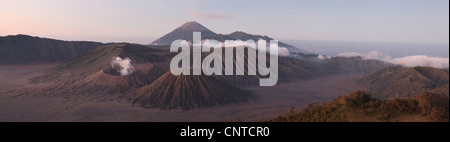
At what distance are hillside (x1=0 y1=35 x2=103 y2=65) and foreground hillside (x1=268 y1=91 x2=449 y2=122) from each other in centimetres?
12471

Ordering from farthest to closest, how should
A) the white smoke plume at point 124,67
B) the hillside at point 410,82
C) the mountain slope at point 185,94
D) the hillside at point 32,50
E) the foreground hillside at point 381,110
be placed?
1. the hillside at point 32,50
2. the white smoke plume at point 124,67
3. the hillside at point 410,82
4. the mountain slope at point 185,94
5. the foreground hillside at point 381,110

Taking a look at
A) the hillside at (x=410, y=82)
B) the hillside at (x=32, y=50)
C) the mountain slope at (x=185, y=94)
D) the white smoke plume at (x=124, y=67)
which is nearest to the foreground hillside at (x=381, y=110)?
the mountain slope at (x=185, y=94)

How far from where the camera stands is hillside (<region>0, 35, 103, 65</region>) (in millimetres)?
99750

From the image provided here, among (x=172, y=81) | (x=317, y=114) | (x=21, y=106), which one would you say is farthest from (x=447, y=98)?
(x=21, y=106)

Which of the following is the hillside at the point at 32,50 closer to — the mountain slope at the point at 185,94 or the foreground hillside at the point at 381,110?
the mountain slope at the point at 185,94

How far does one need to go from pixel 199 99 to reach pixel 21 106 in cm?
3120

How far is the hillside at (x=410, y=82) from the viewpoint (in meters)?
56.0

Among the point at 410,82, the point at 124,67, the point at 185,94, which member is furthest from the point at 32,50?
the point at 410,82

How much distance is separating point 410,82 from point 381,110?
57665 mm

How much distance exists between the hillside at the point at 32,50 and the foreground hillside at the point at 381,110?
12471 centimetres
